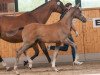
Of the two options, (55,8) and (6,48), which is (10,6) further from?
(55,8)

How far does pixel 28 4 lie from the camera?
19.2 metres

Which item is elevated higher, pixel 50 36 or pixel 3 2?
pixel 3 2

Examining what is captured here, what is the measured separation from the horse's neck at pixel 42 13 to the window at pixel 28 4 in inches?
148

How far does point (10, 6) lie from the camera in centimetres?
1884

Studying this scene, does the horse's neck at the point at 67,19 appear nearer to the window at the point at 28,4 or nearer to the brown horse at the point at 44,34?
the brown horse at the point at 44,34

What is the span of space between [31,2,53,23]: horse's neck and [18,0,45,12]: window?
3770mm

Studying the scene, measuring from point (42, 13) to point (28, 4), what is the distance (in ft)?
13.6

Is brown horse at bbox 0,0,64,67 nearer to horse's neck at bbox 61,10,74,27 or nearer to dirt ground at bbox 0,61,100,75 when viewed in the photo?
dirt ground at bbox 0,61,100,75

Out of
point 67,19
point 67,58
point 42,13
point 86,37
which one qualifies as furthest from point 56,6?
point 67,58

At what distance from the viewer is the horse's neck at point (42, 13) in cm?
1510

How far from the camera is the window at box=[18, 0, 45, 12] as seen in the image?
751 inches

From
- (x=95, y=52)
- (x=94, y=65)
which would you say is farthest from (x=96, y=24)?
(x=94, y=65)

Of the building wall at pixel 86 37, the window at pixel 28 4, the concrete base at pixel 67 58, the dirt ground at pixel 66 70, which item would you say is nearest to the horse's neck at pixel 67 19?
the dirt ground at pixel 66 70

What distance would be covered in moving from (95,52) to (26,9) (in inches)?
151
